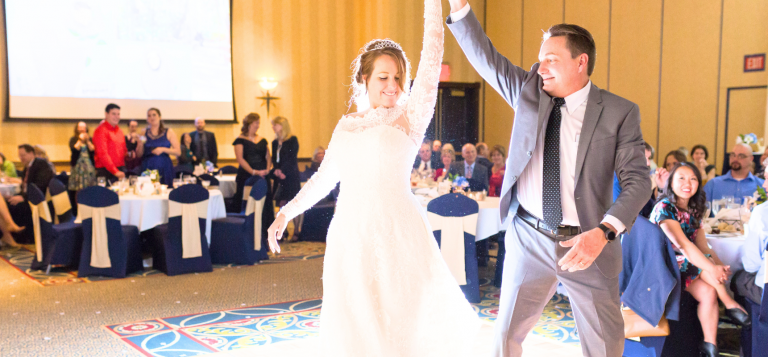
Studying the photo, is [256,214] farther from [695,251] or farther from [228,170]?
[695,251]

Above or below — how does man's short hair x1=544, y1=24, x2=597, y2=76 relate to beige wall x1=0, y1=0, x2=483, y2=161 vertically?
below

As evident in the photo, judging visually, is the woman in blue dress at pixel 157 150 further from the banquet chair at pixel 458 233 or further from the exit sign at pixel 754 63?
the exit sign at pixel 754 63

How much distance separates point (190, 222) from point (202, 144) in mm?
3351

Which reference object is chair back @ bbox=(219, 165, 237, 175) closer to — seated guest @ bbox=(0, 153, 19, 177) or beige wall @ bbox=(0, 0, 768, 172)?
beige wall @ bbox=(0, 0, 768, 172)

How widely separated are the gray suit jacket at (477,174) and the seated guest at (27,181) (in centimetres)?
450

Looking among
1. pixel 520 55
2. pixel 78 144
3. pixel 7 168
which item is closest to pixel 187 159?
pixel 78 144

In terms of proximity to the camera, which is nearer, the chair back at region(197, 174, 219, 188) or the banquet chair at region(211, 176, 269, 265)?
the banquet chair at region(211, 176, 269, 265)

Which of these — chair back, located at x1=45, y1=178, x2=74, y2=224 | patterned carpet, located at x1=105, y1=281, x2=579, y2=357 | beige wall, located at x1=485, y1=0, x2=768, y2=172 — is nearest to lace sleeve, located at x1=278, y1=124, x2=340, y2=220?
patterned carpet, located at x1=105, y1=281, x2=579, y2=357

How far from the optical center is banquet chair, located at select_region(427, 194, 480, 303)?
188 inches

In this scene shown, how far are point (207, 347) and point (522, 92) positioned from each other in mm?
2542

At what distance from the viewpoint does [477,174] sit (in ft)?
22.4

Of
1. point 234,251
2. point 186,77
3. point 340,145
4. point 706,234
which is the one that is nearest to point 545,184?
point 340,145

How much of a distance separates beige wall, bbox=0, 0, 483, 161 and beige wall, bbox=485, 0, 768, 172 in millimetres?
2416

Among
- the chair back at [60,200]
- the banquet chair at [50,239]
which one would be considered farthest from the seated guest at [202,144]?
the banquet chair at [50,239]
